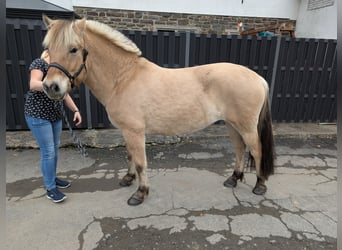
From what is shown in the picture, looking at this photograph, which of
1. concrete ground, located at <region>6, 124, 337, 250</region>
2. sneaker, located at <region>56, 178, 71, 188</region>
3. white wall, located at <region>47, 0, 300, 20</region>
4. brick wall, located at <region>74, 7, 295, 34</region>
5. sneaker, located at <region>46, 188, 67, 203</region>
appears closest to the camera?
concrete ground, located at <region>6, 124, 337, 250</region>

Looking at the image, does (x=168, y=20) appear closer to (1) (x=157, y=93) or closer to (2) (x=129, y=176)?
(1) (x=157, y=93)

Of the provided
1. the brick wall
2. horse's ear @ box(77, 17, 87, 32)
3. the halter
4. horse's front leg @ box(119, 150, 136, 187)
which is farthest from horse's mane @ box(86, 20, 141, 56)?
the brick wall

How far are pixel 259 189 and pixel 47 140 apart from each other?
2466 millimetres

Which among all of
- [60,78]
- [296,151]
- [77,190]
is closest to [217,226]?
[77,190]

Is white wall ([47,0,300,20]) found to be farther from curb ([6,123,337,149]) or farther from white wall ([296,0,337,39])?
curb ([6,123,337,149])

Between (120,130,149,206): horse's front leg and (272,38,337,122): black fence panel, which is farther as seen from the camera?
(272,38,337,122): black fence panel

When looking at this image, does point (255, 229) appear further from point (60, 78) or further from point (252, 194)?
point (60, 78)

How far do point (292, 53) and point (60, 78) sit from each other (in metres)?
4.71

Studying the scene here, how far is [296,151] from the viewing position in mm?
4062

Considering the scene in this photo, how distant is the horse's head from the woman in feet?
0.75

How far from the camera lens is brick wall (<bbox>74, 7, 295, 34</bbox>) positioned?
26.1ft

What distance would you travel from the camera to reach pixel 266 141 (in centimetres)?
271

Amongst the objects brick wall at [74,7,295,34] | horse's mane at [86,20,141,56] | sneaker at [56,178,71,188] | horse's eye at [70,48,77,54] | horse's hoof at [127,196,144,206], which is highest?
brick wall at [74,7,295,34]

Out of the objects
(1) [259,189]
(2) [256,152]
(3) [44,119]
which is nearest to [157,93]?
(3) [44,119]
